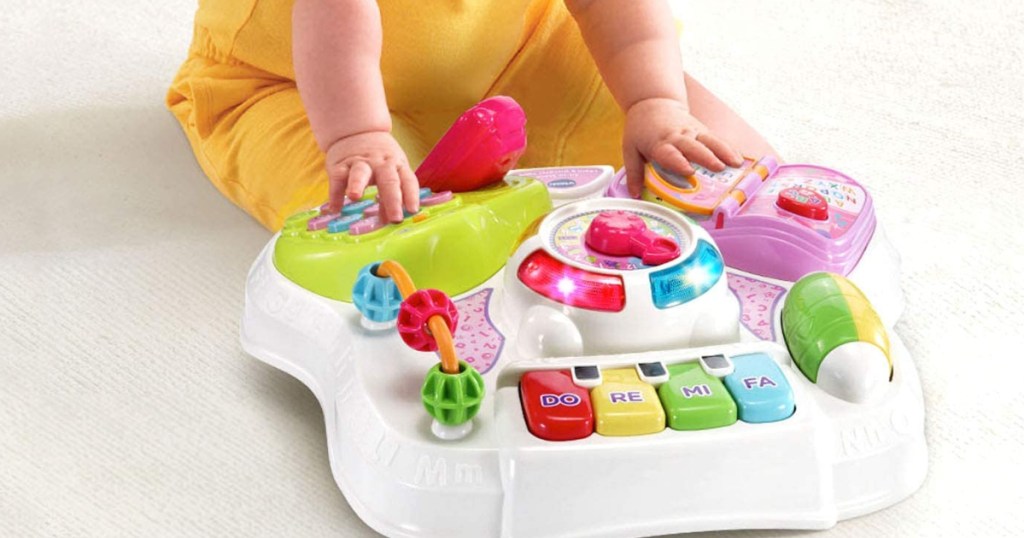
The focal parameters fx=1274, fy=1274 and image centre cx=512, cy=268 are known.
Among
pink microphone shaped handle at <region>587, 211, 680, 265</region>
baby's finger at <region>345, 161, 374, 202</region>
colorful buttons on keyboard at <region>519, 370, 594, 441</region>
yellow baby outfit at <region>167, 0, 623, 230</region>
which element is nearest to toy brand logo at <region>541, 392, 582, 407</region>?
colorful buttons on keyboard at <region>519, 370, 594, 441</region>

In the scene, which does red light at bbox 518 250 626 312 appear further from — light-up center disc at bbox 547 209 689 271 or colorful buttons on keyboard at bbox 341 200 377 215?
colorful buttons on keyboard at bbox 341 200 377 215

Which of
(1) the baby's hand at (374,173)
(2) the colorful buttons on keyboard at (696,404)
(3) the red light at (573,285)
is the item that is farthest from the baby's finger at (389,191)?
(2) the colorful buttons on keyboard at (696,404)

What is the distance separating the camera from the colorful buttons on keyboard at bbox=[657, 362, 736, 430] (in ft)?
1.98

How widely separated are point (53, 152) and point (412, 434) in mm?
571

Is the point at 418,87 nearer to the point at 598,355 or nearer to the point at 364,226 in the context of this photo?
the point at 364,226

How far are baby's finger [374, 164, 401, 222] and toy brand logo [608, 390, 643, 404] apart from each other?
20 cm

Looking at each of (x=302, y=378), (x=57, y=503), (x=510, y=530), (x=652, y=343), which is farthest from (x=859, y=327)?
(x=57, y=503)

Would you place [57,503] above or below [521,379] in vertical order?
below

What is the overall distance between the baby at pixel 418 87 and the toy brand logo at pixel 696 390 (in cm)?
23

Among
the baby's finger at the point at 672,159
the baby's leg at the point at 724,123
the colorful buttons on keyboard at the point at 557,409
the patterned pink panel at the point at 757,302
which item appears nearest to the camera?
the colorful buttons on keyboard at the point at 557,409

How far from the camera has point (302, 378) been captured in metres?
0.73

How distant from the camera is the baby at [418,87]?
817 millimetres

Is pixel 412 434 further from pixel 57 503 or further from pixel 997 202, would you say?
pixel 997 202

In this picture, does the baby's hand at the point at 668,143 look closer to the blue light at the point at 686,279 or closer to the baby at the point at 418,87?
the baby at the point at 418,87
